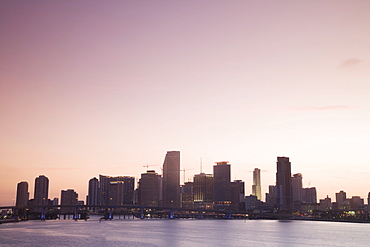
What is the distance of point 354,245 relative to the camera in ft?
403

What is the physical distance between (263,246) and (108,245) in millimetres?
42271

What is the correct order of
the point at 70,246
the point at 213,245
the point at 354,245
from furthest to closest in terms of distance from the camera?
the point at 354,245 < the point at 213,245 < the point at 70,246

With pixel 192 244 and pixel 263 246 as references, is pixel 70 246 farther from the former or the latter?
pixel 263 246

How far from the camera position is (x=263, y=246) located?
112m

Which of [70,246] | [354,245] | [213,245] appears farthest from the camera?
[354,245]

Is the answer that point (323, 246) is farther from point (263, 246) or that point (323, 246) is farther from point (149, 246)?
point (149, 246)

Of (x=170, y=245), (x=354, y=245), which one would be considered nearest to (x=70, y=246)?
(x=170, y=245)

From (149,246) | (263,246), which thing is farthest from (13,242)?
(263,246)

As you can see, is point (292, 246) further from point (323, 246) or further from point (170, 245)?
point (170, 245)

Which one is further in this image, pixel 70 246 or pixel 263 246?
pixel 263 246

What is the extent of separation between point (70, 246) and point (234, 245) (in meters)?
43.5

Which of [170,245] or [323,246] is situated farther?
[323,246]

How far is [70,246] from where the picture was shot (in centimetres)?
10181

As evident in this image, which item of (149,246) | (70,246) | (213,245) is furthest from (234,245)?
(70,246)
